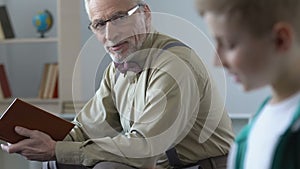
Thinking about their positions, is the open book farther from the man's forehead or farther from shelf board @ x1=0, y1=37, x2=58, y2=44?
shelf board @ x1=0, y1=37, x2=58, y2=44

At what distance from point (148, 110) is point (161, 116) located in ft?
0.16

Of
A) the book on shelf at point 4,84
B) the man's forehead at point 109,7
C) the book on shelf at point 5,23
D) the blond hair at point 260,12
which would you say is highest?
the blond hair at point 260,12

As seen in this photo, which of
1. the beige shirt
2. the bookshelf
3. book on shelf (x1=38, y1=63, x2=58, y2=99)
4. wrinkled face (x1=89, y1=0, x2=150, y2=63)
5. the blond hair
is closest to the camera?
the blond hair

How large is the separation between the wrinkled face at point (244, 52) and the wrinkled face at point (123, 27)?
3.28ft

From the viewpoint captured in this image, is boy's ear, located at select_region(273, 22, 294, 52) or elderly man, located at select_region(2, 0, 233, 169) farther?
elderly man, located at select_region(2, 0, 233, 169)

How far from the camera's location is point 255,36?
866 mm

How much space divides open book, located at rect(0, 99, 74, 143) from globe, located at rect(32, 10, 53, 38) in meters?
1.55

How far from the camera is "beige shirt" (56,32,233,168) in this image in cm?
178

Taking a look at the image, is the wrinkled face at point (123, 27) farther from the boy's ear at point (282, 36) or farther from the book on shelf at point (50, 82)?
the book on shelf at point (50, 82)

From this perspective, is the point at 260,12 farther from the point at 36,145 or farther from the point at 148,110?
the point at 36,145

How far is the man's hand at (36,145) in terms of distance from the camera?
6.24 feet

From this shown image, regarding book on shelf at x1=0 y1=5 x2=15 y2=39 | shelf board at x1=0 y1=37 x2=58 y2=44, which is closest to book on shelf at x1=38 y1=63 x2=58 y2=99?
shelf board at x1=0 y1=37 x2=58 y2=44

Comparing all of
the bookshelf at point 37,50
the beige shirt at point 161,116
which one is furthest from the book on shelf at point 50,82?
the beige shirt at point 161,116

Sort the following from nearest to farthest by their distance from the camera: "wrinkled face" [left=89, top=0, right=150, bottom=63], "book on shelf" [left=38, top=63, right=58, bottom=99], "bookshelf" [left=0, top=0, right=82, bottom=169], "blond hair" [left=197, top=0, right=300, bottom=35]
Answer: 1. "blond hair" [left=197, top=0, right=300, bottom=35]
2. "wrinkled face" [left=89, top=0, right=150, bottom=63]
3. "bookshelf" [left=0, top=0, right=82, bottom=169]
4. "book on shelf" [left=38, top=63, right=58, bottom=99]
